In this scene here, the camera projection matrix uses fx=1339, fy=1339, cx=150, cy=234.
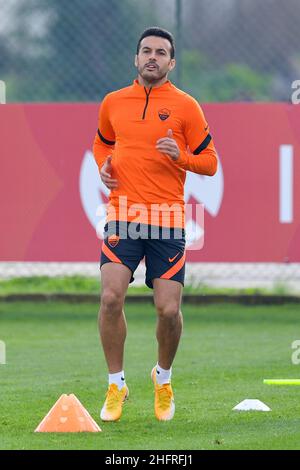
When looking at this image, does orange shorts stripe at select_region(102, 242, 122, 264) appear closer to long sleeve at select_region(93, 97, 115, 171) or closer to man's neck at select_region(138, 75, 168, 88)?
→ long sleeve at select_region(93, 97, 115, 171)

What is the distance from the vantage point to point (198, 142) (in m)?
7.98

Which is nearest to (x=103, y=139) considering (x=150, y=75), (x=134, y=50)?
(x=150, y=75)

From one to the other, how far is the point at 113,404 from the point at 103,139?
1.65 m

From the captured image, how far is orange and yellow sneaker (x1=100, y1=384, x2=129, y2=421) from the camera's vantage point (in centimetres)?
775

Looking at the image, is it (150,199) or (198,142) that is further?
(198,142)

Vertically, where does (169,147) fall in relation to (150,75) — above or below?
below

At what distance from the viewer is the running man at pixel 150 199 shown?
7855mm

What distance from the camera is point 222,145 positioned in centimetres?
1349

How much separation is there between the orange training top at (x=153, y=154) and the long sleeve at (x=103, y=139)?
118 millimetres

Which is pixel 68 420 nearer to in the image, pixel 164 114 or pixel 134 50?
pixel 164 114

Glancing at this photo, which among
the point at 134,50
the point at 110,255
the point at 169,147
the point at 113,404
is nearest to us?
the point at 169,147

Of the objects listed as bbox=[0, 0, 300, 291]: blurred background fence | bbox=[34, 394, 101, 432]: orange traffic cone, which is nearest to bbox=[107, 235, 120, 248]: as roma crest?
bbox=[34, 394, 101, 432]: orange traffic cone

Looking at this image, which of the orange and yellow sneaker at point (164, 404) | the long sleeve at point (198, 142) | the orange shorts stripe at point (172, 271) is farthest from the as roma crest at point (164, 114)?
the orange and yellow sneaker at point (164, 404)
